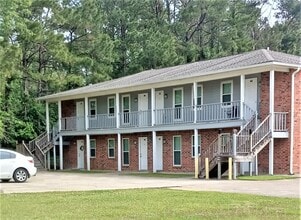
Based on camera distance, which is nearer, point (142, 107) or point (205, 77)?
point (205, 77)

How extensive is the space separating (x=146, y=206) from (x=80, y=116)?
939 inches

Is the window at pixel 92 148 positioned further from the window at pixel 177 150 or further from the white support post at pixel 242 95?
the white support post at pixel 242 95

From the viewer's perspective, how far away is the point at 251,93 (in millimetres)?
25469

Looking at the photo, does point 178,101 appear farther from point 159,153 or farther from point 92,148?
point 92,148

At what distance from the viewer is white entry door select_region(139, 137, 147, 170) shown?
1214 inches

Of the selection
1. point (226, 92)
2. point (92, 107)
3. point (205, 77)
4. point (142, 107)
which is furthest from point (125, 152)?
point (205, 77)

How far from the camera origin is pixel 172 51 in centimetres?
4456

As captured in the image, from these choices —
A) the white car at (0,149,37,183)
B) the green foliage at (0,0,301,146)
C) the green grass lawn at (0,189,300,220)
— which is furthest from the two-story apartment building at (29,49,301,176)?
the green grass lawn at (0,189,300,220)

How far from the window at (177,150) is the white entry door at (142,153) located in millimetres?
2449

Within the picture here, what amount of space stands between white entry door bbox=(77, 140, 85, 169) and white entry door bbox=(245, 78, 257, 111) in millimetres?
13906

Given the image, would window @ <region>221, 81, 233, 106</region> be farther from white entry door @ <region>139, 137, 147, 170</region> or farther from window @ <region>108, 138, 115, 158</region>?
window @ <region>108, 138, 115, 158</region>

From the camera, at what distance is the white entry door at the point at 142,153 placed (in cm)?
3084

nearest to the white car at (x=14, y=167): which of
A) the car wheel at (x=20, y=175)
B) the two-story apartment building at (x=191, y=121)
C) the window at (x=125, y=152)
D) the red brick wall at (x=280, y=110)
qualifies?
the car wheel at (x=20, y=175)

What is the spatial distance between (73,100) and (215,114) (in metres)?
14.3
